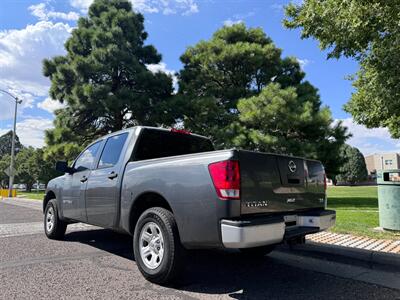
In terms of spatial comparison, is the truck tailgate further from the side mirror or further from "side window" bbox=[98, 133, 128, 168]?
the side mirror

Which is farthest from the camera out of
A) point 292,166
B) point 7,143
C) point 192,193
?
point 7,143

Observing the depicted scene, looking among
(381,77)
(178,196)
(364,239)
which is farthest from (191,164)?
(381,77)

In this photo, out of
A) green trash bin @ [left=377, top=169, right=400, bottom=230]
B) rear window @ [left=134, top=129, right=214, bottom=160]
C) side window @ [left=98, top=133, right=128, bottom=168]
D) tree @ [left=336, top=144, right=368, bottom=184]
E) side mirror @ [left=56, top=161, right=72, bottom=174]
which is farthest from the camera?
tree @ [left=336, top=144, right=368, bottom=184]

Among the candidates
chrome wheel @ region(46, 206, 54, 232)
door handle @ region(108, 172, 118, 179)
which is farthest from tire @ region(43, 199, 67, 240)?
door handle @ region(108, 172, 118, 179)

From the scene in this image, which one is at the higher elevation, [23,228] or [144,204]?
[144,204]

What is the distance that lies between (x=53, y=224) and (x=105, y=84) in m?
15.1

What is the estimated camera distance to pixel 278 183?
4.26 meters

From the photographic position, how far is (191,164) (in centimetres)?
409

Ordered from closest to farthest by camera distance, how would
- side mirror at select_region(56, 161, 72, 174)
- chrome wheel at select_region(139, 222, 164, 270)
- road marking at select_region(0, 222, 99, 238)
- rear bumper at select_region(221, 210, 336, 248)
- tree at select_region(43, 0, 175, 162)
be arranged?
rear bumper at select_region(221, 210, 336, 248)
chrome wheel at select_region(139, 222, 164, 270)
side mirror at select_region(56, 161, 72, 174)
road marking at select_region(0, 222, 99, 238)
tree at select_region(43, 0, 175, 162)

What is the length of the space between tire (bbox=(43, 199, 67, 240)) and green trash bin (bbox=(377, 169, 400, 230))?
6.18m

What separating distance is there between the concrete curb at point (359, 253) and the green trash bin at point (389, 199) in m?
2.08

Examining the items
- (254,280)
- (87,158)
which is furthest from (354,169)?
(254,280)

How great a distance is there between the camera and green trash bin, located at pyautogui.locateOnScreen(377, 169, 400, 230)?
7105mm

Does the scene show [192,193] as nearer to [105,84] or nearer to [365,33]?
[365,33]
